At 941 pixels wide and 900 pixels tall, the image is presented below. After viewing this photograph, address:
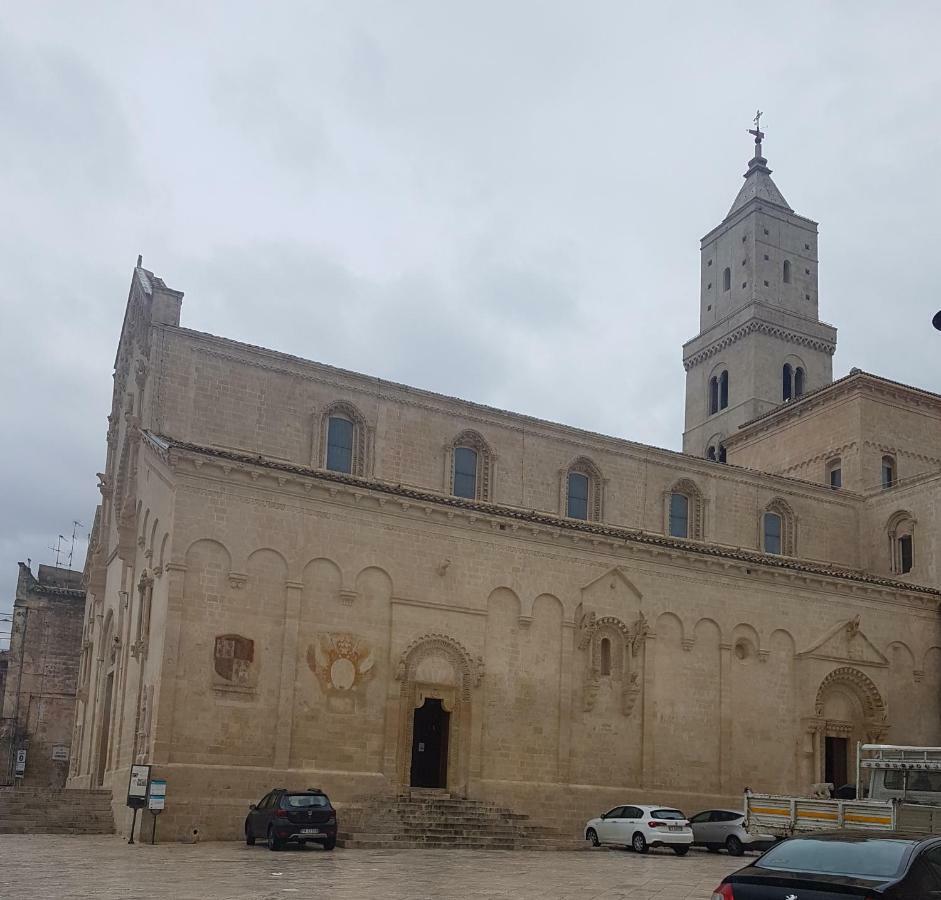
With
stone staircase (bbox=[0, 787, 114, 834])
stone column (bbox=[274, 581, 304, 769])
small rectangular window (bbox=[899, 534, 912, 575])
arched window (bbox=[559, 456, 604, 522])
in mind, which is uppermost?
arched window (bbox=[559, 456, 604, 522])

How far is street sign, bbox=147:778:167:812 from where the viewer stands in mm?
26844

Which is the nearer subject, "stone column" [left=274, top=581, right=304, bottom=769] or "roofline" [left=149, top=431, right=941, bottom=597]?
"stone column" [left=274, top=581, right=304, bottom=769]

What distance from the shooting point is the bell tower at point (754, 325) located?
59625mm

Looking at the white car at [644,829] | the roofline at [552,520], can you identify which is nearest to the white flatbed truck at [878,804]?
the white car at [644,829]

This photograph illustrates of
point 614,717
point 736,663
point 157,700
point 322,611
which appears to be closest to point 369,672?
point 322,611

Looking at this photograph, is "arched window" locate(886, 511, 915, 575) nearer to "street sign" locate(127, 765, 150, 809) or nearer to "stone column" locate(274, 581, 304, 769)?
"stone column" locate(274, 581, 304, 769)

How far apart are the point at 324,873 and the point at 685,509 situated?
26637 millimetres

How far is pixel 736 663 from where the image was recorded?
38.6 metres

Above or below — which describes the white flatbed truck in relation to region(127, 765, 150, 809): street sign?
above

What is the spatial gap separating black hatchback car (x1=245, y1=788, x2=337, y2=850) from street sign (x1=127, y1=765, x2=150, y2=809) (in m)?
2.91

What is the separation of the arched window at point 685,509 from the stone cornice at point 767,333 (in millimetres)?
18969

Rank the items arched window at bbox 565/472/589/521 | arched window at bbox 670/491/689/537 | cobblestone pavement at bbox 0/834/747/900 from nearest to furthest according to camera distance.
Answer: cobblestone pavement at bbox 0/834/747/900 < arched window at bbox 565/472/589/521 < arched window at bbox 670/491/689/537

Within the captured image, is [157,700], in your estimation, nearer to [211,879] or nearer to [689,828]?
[211,879]

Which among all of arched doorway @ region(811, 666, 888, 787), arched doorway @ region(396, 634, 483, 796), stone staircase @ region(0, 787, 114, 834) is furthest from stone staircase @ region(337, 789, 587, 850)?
arched doorway @ region(811, 666, 888, 787)
